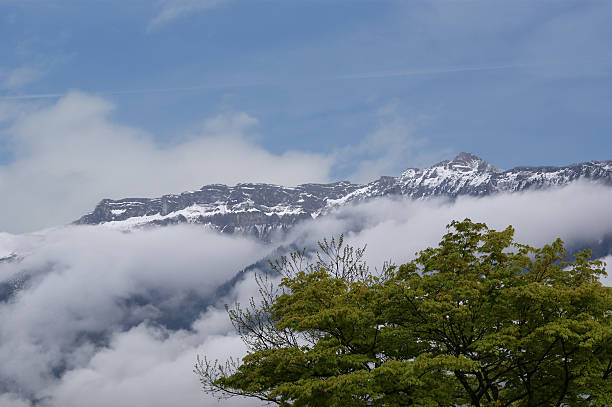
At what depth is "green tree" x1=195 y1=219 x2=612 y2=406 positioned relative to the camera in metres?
23.5

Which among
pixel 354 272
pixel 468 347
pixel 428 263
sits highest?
pixel 354 272

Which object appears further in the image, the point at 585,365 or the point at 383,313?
the point at 383,313

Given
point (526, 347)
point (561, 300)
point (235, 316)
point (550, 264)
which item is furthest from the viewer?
point (235, 316)

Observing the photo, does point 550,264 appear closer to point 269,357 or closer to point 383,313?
point 383,313

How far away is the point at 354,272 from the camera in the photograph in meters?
34.7

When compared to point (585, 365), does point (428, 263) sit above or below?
above

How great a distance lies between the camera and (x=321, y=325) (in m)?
26.3

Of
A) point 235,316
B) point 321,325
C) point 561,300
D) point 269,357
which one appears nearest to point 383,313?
point 321,325

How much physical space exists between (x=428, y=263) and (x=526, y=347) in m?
5.93

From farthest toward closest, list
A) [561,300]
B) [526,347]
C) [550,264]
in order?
[550,264] < [526,347] < [561,300]

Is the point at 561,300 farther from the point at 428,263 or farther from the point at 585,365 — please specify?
the point at 428,263

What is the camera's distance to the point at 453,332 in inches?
1015

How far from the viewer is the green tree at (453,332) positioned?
77.0 feet

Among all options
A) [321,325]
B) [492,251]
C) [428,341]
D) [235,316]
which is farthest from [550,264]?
[235,316]
